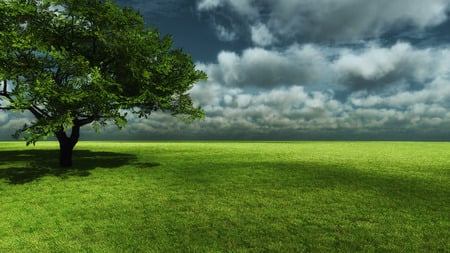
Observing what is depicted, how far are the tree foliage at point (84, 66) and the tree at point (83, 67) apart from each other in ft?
0.23

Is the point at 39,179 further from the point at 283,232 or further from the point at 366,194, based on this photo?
the point at 366,194

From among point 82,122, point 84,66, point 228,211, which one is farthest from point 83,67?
point 228,211

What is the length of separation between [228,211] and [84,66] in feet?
57.0

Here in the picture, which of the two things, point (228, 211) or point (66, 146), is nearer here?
point (228, 211)

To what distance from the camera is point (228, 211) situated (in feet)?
51.7

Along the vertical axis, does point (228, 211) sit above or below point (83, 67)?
below

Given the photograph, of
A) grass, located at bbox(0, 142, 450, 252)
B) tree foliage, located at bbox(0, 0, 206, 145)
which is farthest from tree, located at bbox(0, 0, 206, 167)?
grass, located at bbox(0, 142, 450, 252)

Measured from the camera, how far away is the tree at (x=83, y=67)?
23.7 m

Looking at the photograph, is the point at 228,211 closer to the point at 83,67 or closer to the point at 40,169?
the point at 83,67

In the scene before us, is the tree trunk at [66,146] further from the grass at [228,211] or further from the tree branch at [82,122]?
the grass at [228,211]

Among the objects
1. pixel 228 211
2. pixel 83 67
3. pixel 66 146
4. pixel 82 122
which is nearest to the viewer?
pixel 228 211

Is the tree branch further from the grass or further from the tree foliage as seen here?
the grass

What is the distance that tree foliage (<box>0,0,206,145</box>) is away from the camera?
931 inches

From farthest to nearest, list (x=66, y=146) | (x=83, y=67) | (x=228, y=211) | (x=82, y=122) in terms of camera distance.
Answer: (x=82, y=122) → (x=66, y=146) → (x=83, y=67) → (x=228, y=211)
